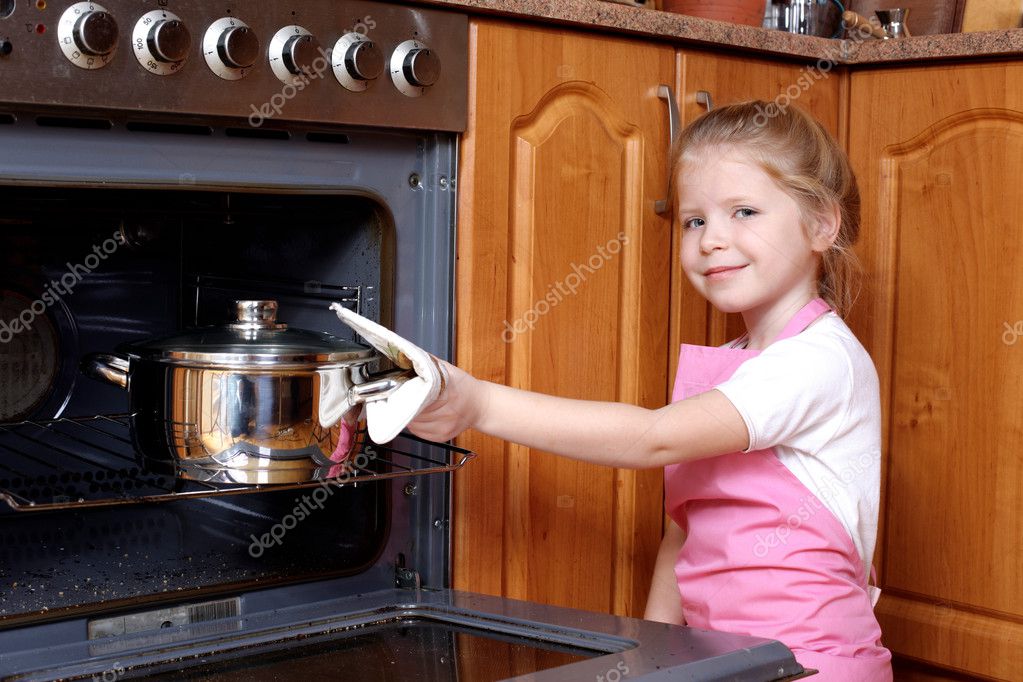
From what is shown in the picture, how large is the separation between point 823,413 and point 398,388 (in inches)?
17.8

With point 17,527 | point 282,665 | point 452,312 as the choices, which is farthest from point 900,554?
point 17,527

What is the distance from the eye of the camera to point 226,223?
133 cm

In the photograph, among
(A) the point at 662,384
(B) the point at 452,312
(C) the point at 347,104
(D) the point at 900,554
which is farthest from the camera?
(D) the point at 900,554

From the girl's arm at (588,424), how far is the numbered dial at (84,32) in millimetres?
372

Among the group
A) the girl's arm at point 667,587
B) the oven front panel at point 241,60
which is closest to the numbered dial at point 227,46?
the oven front panel at point 241,60

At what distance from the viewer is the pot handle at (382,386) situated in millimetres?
971

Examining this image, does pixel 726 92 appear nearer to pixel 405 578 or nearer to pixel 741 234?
pixel 741 234

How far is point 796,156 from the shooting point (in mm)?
1248

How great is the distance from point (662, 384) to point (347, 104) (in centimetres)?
53

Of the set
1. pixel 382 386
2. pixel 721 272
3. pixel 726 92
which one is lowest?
pixel 382 386

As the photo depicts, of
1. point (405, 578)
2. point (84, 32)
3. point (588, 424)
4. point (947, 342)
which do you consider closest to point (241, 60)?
point (84, 32)

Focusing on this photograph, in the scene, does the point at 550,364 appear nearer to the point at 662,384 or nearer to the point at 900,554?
the point at 662,384

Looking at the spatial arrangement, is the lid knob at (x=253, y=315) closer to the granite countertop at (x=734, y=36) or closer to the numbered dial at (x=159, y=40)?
the numbered dial at (x=159, y=40)

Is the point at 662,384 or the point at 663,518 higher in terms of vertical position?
the point at 662,384
